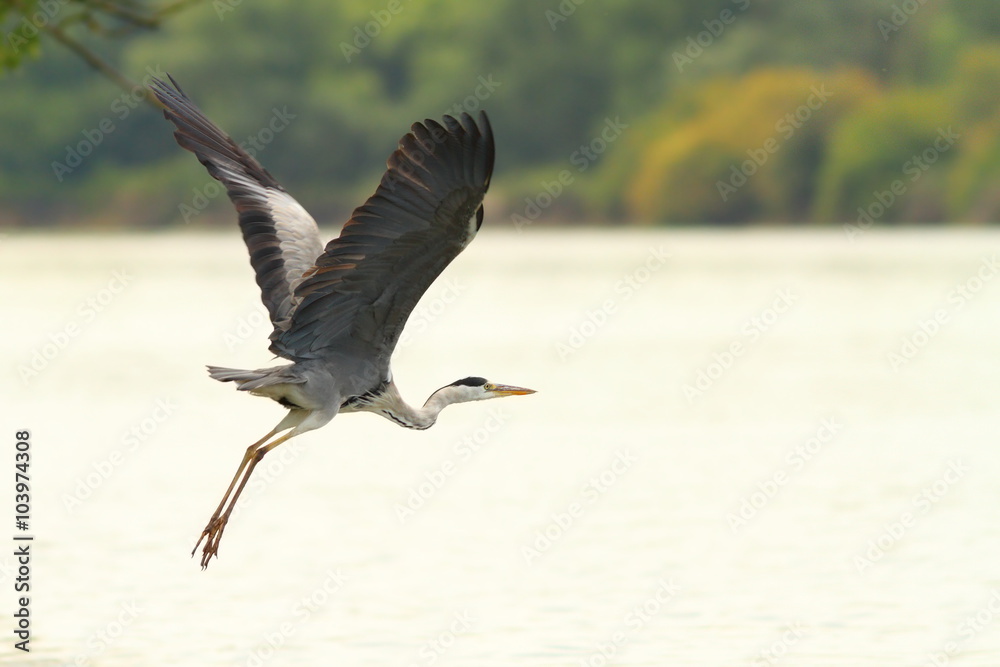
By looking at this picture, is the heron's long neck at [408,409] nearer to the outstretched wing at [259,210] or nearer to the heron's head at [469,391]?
the heron's head at [469,391]

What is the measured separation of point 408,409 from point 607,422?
9446mm

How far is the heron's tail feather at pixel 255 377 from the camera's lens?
9516mm

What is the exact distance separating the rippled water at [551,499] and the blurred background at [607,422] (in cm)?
5

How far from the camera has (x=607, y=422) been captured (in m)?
20.0

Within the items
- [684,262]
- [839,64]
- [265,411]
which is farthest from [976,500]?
[839,64]

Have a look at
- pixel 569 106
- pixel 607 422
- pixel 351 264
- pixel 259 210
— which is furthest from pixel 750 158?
pixel 351 264

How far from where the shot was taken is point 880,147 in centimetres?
6469

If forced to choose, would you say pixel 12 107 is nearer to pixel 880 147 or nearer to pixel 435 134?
pixel 880 147

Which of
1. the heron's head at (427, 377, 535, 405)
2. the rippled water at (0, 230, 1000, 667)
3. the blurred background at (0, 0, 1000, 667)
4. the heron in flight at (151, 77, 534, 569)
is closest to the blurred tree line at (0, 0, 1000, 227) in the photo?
the blurred background at (0, 0, 1000, 667)

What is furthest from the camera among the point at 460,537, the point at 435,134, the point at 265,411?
the point at 265,411

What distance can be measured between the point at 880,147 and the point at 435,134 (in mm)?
58107

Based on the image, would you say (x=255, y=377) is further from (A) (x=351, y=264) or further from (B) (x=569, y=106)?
(B) (x=569, y=106)

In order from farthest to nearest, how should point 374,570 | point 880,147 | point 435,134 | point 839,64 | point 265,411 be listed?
point 839,64 → point 880,147 → point 265,411 → point 374,570 → point 435,134

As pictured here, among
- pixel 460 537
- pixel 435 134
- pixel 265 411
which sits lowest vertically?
pixel 265 411
